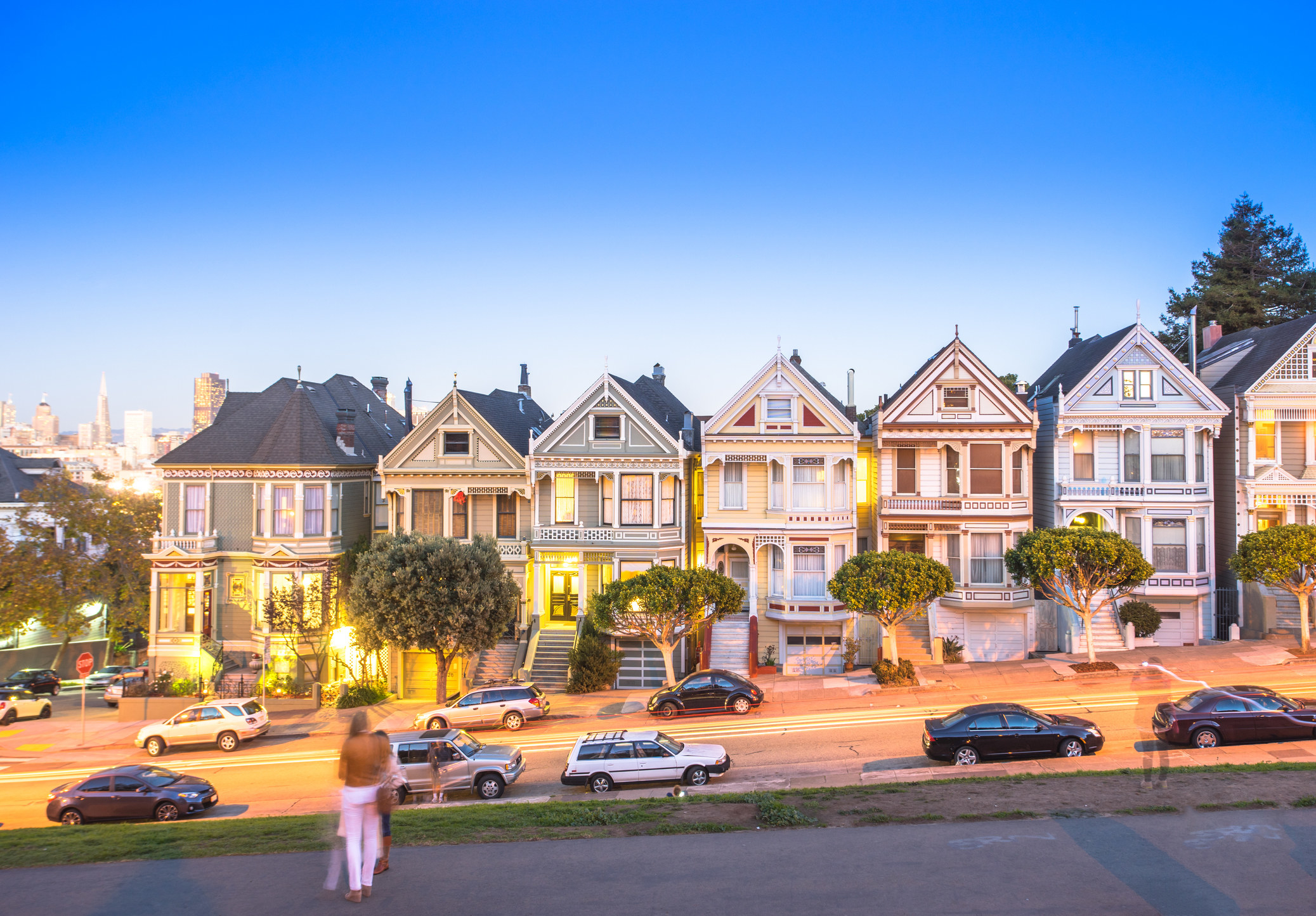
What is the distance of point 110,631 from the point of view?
43.8m

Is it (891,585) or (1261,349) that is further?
(1261,349)

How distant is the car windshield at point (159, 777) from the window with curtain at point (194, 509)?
18.8 meters

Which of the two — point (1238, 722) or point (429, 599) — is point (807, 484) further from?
point (1238, 722)

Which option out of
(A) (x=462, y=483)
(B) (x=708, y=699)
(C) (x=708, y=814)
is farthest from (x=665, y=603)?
(C) (x=708, y=814)

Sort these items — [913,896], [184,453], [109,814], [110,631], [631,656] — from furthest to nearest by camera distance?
[110,631]
[184,453]
[631,656]
[109,814]
[913,896]

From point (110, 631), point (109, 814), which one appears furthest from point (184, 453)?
point (109, 814)

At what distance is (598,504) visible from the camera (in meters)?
36.1

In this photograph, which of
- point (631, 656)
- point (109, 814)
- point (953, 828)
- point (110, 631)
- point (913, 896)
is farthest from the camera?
point (110, 631)

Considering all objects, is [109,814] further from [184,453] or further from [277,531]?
[184,453]

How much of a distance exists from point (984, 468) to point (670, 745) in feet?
66.5

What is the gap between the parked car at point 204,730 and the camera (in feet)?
90.1

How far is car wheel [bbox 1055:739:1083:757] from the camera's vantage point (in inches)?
774

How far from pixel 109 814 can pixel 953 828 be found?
18518 mm

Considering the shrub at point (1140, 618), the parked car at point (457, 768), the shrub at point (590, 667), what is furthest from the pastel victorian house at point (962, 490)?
the parked car at point (457, 768)
